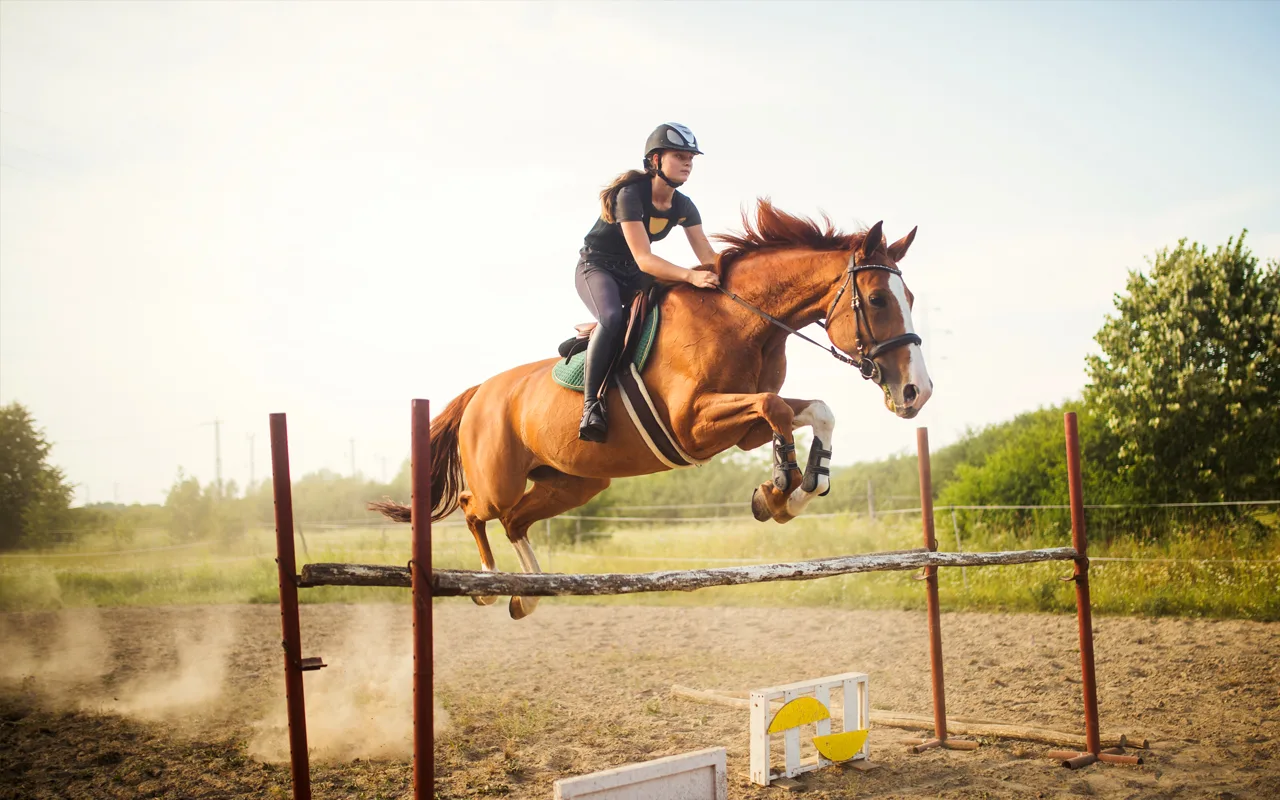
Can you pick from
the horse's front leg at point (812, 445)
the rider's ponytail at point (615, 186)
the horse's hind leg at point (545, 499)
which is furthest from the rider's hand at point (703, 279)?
the horse's hind leg at point (545, 499)

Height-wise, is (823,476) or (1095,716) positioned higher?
(823,476)

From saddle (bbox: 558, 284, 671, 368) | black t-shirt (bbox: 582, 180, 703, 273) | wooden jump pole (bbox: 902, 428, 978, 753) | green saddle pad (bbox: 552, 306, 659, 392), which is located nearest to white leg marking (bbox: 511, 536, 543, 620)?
green saddle pad (bbox: 552, 306, 659, 392)

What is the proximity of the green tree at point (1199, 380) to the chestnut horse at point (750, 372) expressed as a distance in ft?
32.9

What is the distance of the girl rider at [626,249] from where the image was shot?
3961 mm

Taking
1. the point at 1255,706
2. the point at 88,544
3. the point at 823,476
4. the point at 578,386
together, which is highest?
the point at 578,386

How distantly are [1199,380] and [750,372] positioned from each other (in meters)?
10.6

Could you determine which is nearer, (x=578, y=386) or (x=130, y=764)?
(x=578, y=386)

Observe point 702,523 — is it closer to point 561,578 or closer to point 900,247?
point 900,247

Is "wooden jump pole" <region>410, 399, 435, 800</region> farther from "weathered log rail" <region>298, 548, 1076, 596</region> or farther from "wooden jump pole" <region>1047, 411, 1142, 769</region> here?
"wooden jump pole" <region>1047, 411, 1142, 769</region>

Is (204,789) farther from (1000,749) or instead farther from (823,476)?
(1000,749)

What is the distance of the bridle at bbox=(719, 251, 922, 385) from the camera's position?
11.9 ft

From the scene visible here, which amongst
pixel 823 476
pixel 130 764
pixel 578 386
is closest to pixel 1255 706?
pixel 823 476

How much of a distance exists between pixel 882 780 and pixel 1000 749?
0.98 m

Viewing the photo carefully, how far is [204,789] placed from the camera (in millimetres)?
4445
